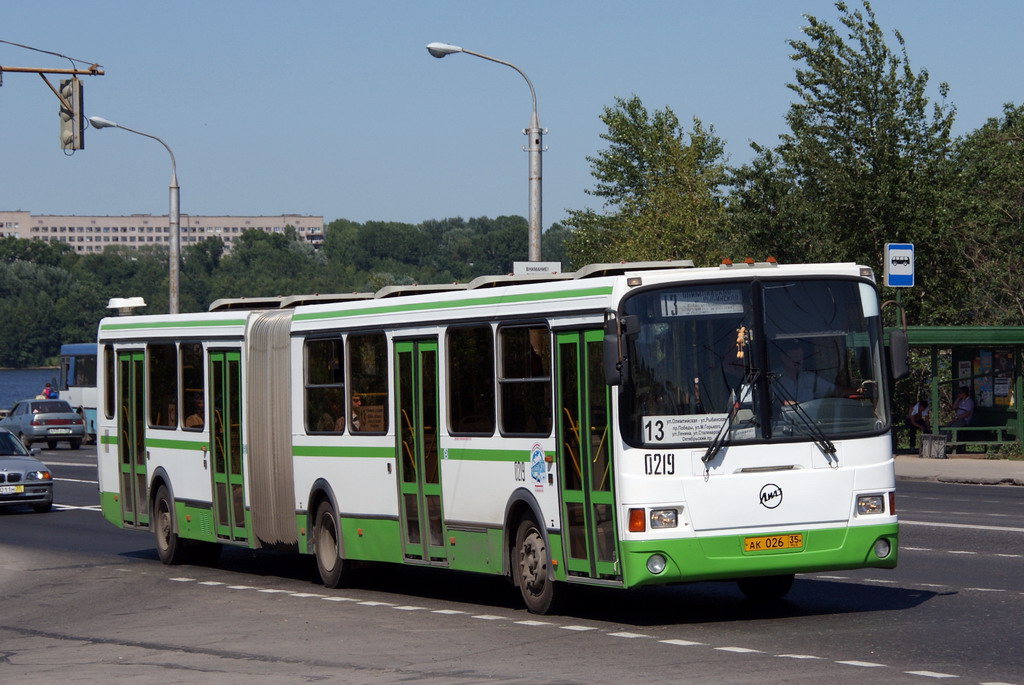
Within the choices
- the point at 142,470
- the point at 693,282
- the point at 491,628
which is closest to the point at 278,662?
the point at 491,628

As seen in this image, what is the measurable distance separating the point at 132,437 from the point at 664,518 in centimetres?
1012

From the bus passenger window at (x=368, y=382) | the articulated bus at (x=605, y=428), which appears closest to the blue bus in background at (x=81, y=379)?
the articulated bus at (x=605, y=428)

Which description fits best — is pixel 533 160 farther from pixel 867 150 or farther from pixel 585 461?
pixel 585 461

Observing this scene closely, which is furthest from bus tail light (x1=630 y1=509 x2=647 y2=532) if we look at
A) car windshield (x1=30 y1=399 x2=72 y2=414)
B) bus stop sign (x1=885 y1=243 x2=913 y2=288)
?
car windshield (x1=30 y1=399 x2=72 y2=414)

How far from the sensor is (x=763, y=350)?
1280 cm

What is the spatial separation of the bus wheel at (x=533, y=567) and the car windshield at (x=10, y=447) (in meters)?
18.0

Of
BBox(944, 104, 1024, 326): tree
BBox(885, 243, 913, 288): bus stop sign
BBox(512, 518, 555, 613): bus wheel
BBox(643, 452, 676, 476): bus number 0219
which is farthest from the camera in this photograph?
BBox(944, 104, 1024, 326): tree

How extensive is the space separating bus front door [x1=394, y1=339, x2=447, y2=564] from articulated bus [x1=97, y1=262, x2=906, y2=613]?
0.07 ft

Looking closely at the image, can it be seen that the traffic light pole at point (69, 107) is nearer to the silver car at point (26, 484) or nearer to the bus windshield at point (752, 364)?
the silver car at point (26, 484)

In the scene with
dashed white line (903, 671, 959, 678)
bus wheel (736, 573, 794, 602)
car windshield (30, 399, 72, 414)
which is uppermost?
car windshield (30, 399, 72, 414)

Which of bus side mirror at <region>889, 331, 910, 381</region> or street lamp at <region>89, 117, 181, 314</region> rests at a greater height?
street lamp at <region>89, 117, 181, 314</region>

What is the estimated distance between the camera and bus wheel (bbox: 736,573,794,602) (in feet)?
47.1

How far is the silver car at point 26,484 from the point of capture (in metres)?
28.9

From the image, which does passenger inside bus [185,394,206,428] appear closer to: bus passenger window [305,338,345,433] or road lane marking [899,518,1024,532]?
bus passenger window [305,338,345,433]
